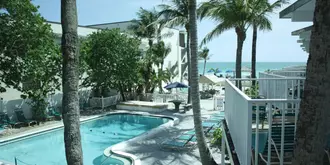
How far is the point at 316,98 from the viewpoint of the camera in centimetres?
234

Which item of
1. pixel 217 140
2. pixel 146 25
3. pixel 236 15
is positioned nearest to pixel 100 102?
pixel 146 25

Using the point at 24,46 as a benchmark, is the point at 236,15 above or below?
above

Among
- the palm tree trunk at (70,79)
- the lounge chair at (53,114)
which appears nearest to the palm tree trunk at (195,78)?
the palm tree trunk at (70,79)

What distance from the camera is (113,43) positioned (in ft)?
68.8

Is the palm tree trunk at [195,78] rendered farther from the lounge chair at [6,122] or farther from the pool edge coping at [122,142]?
the lounge chair at [6,122]

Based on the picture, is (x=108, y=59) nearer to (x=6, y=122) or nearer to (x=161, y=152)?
(x=6, y=122)

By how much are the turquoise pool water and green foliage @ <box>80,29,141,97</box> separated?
3.15 m

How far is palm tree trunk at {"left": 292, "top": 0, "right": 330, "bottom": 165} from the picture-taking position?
2.28m

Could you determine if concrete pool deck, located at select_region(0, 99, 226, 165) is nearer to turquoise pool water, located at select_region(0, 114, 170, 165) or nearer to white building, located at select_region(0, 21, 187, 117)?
turquoise pool water, located at select_region(0, 114, 170, 165)

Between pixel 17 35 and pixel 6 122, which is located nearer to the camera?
pixel 17 35

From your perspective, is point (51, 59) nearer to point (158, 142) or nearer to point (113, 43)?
point (113, 43)

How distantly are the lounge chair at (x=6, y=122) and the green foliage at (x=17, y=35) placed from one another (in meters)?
2.82

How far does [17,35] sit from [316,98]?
14.7 meters

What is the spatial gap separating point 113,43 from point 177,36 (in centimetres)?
2068
